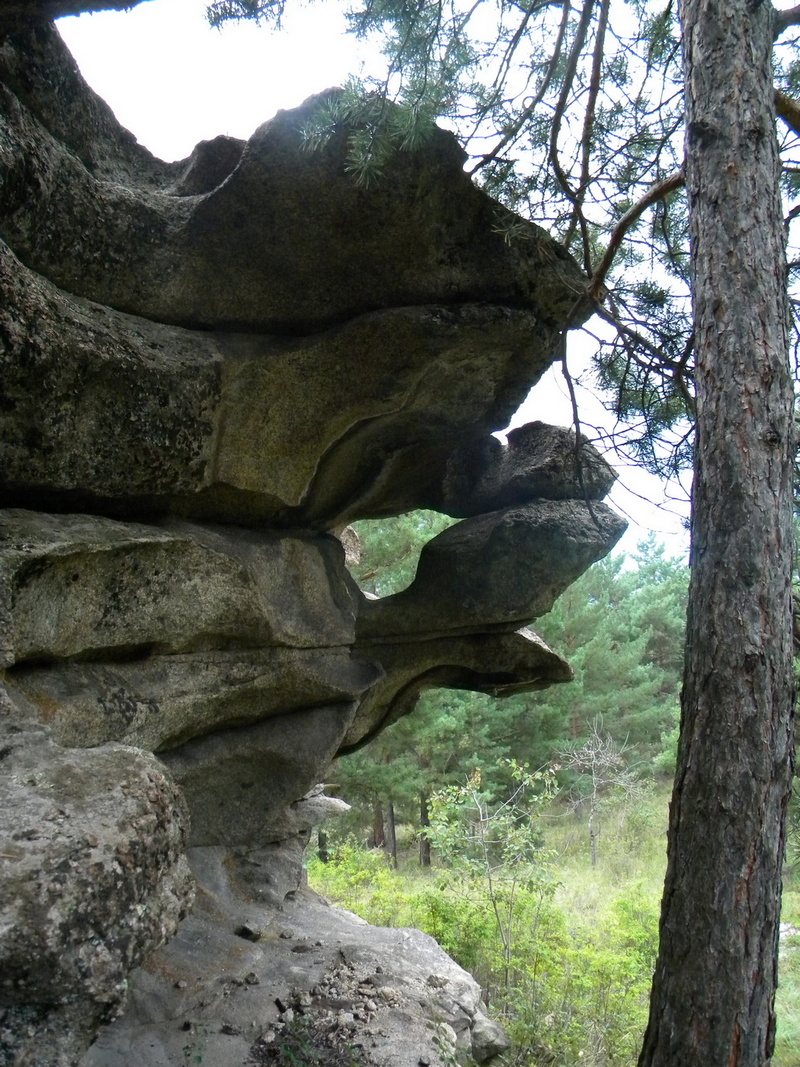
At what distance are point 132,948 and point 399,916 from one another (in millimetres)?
7836

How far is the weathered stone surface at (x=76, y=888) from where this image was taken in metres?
1.76

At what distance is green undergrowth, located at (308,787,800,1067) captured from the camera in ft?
19.5

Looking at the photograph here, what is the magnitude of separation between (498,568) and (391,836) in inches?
445

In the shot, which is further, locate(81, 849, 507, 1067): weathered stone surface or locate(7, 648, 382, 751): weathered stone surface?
locate(81, 849, 507, 1067): weathered stone surface

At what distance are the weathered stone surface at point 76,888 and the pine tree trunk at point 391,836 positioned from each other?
1310 centimetres

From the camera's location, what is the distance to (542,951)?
268 inches

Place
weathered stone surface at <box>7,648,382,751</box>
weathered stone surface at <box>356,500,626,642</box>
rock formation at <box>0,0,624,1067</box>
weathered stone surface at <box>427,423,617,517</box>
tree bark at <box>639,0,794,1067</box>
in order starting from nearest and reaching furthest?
tree bark at <box>639,0,794,1067</box>
rock formation at <box>0,0,624,1067</box>
weathered stone surface at <box>7,648,382,751</box>
weathered stone surface at <box>356,500,626,642</box>
weathered stone surface at <box>427,423,617,517</box>

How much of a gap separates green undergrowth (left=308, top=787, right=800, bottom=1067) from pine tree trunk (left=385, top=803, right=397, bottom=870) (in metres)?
4.12

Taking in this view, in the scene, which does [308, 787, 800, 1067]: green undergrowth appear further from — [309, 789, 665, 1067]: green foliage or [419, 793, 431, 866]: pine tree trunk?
[419, 793, 431, 866]: pine tree trunk

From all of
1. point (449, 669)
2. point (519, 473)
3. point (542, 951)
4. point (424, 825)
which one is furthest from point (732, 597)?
point (424, 825)

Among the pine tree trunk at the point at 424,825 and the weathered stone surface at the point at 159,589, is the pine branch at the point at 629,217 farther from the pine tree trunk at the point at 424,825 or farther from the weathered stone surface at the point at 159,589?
the pine tree trunk at the point at 424,825

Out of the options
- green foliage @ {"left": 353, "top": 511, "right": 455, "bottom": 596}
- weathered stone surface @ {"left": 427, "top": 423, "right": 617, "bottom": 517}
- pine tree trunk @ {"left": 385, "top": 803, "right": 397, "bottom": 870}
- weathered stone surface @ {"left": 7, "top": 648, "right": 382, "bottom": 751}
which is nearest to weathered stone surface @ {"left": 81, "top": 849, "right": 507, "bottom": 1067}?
weathered stone surface @ {"left": 7, "top": 648, "right": 382, "bottom": 751}

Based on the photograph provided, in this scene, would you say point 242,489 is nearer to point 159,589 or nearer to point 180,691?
point 159,589

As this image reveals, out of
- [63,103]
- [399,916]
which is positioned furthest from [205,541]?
[399,916]
